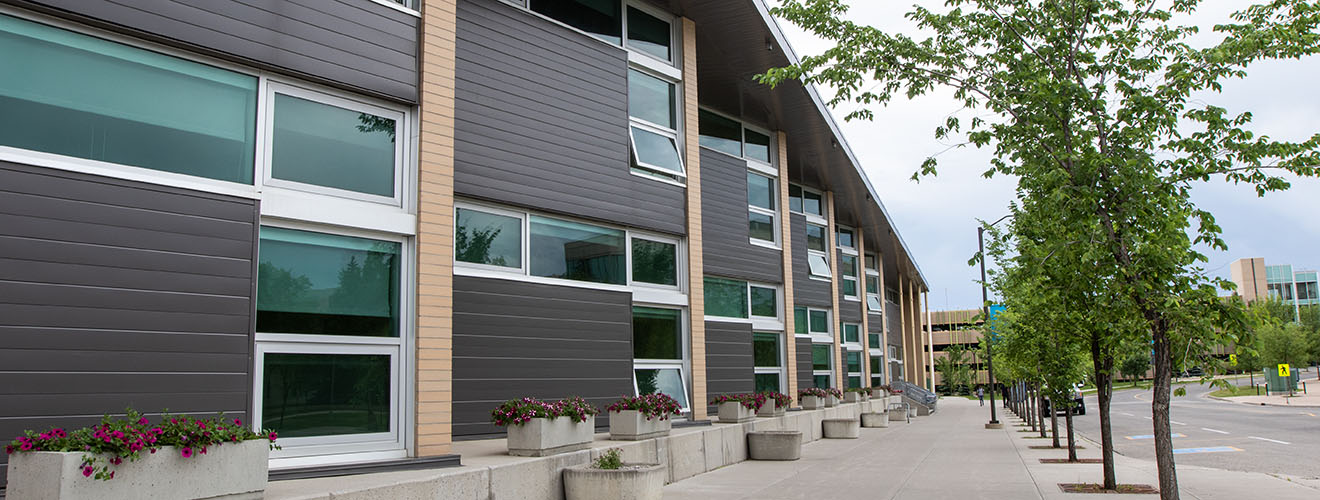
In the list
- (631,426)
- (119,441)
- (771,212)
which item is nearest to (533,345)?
(631,426)

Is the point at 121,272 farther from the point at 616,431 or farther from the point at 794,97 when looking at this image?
the point at 794,97

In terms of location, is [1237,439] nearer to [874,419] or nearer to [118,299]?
[874,419]

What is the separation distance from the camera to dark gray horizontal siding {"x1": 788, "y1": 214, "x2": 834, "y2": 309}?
1035 inches

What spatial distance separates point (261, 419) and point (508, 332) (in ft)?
14.3

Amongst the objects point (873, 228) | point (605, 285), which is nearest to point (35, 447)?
point (605, 285)

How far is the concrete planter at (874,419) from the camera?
3213cm

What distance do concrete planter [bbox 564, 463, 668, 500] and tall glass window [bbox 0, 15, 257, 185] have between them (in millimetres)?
4879

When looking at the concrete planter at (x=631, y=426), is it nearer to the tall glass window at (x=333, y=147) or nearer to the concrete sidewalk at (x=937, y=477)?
the concrete sidewalk at (x=937, y=477)

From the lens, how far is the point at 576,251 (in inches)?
533

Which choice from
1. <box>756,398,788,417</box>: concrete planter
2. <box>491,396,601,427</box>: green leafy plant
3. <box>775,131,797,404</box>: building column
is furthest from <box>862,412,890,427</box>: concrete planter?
<box>491,396,601,427</box>: green leafy plant

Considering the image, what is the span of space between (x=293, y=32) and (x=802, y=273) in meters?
19.9

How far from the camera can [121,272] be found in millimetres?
7285

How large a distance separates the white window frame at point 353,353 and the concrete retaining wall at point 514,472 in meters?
0.50

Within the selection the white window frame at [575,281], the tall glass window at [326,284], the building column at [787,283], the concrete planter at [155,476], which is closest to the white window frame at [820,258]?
the building column at [787,283]
